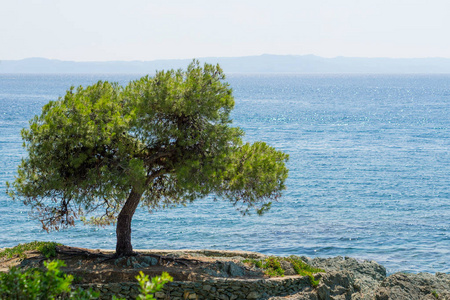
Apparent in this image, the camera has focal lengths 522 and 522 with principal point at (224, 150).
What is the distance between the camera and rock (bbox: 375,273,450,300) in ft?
60.1

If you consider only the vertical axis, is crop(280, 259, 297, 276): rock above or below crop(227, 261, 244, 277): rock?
below

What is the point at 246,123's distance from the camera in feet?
295

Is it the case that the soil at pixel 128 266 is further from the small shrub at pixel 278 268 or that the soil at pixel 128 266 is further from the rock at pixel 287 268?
the rock at pixel 287 268

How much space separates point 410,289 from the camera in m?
19.1

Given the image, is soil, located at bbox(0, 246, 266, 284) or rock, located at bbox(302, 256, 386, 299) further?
rock, located at bbox(302, 256, 386, 299)

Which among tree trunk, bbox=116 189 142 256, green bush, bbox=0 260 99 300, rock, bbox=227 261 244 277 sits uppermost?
green bush, bbox=0 260 99 300

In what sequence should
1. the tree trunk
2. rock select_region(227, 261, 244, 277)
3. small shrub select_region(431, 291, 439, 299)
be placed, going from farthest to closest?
small shrub select_region(431, 291, 439, 299) < the tree trunk < rock select_region(227, 261, 244, 277)

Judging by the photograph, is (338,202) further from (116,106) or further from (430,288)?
(116,106)

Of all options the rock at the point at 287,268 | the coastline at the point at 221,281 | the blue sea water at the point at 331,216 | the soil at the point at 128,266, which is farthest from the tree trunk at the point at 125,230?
the blue sea water at the point at 331,216

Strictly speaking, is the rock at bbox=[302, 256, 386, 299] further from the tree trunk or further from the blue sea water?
the tree trunk

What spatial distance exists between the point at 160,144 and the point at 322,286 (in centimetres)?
724

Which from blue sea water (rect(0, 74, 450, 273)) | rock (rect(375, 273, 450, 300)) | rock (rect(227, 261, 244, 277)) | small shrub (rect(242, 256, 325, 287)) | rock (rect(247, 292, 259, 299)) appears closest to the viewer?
rock (rect(247, 292, 259, 299))

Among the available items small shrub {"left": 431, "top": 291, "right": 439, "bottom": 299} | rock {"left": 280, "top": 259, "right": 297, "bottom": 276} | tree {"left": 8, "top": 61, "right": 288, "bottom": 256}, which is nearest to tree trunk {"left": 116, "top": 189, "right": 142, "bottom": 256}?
tree {"left": 8, "top": 61, "right": 288, "bottom": 256}

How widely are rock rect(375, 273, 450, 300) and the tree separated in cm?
531
